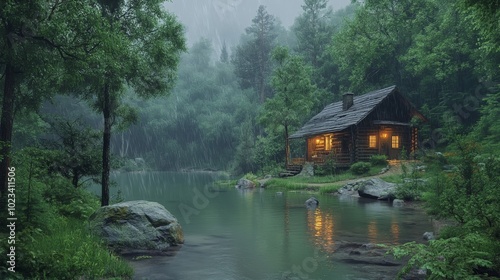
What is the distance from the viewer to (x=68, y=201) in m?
14.8

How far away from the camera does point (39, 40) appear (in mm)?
10742

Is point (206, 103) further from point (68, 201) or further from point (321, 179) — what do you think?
point (68, 201)

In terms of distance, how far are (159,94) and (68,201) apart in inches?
257

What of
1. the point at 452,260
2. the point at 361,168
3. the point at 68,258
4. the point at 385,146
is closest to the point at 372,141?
the point at 385,146

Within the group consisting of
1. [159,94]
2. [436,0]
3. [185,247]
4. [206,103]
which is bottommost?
[185,247]

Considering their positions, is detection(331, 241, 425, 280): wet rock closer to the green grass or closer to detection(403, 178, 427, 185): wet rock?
the green grass

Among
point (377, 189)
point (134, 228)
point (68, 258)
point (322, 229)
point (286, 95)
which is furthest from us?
point (286, 95)

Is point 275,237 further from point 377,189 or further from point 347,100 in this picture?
point 347,100

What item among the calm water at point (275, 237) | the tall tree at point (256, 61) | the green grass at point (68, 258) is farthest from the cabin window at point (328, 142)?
the tall tree at point (256, 61)

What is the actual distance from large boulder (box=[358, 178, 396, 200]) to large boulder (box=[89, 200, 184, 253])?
16782 millimetres

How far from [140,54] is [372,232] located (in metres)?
12.1

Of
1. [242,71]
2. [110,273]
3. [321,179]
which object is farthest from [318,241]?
[242,71]

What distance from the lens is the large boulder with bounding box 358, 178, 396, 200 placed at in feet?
84.8

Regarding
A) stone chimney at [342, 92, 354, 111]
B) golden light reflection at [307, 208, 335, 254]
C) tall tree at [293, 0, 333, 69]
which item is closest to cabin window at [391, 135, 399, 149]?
stone chimney at [342, 92, 354, 111]
